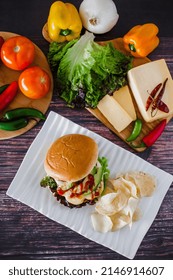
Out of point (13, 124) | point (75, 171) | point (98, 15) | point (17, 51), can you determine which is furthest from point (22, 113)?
point (98, 15)

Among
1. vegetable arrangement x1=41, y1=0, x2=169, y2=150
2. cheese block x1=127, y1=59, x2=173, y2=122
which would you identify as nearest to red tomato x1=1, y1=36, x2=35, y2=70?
vegetable arrangement x1=41, y1=0, x2=169, y2=150

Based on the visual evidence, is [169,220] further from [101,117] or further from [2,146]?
[2,146]

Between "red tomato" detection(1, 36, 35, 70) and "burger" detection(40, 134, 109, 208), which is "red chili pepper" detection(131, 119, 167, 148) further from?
"red tomato" detection(1, 36, 35, 70)

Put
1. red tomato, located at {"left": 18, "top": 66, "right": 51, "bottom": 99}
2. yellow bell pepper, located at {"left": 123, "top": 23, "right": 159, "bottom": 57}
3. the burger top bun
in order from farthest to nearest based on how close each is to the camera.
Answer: yellow bell pepper, located at {"left": 123, "top": 23, "right": 159, "bottom": 57} → red tomato, located at {"left": 18, "top": 66, "right": 51, "bottom": 99} → the burger top bun

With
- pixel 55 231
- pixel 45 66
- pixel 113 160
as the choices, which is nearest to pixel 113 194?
pixel 113 160

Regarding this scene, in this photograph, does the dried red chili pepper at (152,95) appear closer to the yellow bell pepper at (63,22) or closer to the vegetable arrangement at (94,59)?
the vegetable arrangement at (94,59)
